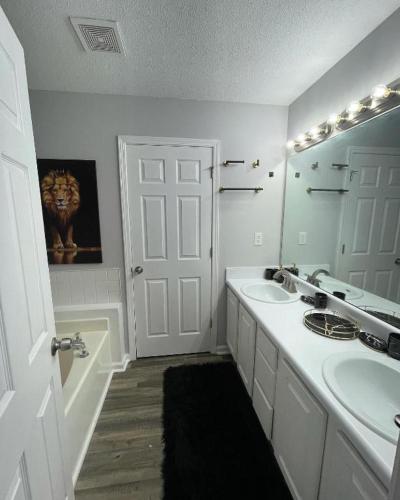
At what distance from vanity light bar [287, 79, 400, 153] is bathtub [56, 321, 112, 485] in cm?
233

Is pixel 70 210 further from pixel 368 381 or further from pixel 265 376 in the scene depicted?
pixel 368 381

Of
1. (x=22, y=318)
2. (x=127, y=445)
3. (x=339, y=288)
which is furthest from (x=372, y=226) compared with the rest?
(x=127, y=445)

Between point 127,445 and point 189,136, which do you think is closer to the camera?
point 127,445

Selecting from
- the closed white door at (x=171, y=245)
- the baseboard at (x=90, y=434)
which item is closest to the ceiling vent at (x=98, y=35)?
the closed white door at (x=171, y=245)

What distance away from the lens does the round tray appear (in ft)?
4.08

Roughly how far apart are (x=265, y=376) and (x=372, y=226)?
1.09m

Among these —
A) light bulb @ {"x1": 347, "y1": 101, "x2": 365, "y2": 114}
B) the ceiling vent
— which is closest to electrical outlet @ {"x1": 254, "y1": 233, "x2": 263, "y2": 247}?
light bulb @ {"x1": 347, "y1": 101, "x2": 365, "y2": 114}

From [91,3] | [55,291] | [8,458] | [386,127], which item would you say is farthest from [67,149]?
[386,127]

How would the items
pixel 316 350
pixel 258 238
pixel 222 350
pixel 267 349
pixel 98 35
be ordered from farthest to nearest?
pixel 222 350
pixel 258 238
pixel 267 349
pixel 98 35
pixel 316 350

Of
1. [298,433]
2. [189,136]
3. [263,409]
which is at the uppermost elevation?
[189,136]

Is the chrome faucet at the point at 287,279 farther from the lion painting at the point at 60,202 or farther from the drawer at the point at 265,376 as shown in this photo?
the lion painting at the point at 60,202

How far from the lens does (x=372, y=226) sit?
130 centimetres

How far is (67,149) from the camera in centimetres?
190

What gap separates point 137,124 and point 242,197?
3.66 feet
